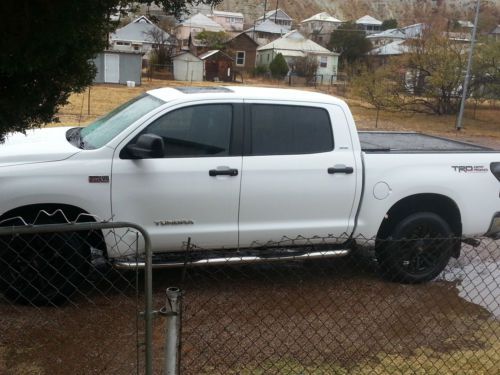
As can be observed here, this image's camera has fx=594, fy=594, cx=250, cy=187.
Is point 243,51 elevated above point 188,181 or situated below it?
above

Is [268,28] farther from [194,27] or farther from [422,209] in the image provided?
[422,209]

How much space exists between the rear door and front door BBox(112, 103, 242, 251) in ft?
0.45

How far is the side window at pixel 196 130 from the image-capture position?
16.7 feet

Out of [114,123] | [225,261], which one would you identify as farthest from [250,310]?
[114,123]

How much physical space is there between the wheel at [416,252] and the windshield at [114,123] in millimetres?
2527

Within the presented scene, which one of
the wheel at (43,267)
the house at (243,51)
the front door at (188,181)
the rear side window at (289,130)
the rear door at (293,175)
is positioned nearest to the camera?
the wheel at (43,267)

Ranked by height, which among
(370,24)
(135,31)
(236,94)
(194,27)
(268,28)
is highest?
(370,24)

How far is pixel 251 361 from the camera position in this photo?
4.06 metres

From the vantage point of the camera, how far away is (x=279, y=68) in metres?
57.4

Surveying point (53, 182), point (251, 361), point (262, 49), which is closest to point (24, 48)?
point (53, 182)

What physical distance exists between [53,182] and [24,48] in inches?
67.2

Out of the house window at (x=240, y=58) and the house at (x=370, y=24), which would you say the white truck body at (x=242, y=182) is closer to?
the house window at (x=240, y=58)

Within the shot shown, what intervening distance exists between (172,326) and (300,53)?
6378 cm

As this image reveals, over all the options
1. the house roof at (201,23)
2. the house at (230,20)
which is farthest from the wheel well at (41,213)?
the house at (230,20)
